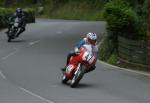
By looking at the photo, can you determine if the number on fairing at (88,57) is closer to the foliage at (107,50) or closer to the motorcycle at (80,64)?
the motorcycle at (80,64)

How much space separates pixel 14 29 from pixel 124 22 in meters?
11.9

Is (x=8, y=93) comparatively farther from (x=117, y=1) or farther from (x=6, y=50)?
(x=6, y=50)

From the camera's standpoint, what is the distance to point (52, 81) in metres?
19.1

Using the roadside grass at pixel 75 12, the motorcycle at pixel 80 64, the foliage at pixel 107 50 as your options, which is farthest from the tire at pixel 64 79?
the roadside grass at pixel 75 12

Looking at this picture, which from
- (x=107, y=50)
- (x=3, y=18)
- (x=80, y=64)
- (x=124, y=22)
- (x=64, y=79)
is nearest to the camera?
(x=80, y=64)

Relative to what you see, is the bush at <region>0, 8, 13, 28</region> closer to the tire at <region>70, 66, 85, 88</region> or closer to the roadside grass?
the roadside grass

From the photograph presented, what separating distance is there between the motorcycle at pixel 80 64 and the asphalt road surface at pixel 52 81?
13.8 inches

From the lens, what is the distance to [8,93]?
16.4 m

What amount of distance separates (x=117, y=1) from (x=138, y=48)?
411 cm

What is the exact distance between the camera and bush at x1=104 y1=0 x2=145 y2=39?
81.4 ft

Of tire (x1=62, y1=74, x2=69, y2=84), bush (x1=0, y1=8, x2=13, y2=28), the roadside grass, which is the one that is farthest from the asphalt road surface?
the roadside grass

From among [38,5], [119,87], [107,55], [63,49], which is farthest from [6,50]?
[38,5]

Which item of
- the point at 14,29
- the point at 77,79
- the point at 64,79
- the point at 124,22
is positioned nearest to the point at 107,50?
the point at 124,22

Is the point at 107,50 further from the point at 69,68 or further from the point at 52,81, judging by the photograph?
the point at 69,68
